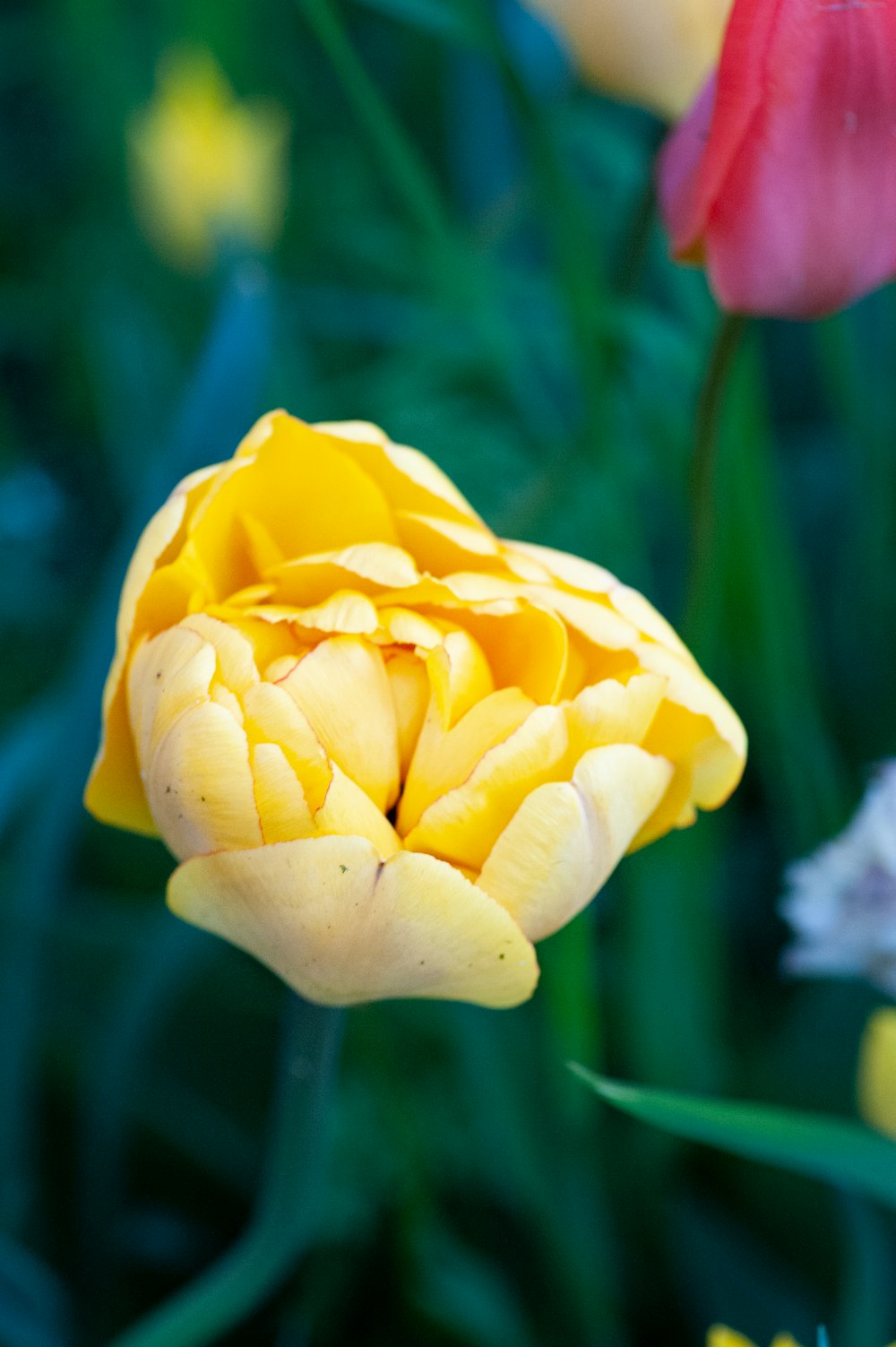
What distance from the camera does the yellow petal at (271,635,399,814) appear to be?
0.78ft

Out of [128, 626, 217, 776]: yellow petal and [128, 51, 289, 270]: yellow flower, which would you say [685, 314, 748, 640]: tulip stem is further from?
[128, 51, 289, 270]: yellow flower

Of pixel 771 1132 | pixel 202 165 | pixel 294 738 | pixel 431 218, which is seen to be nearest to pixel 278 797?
pixel 294 738

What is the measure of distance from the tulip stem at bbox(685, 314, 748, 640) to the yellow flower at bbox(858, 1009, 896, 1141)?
0.11 m

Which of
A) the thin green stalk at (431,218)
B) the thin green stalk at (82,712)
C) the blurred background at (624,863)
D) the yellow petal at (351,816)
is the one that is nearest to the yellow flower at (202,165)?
the blurred background at (624,863)

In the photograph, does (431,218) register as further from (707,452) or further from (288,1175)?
(288,1175)

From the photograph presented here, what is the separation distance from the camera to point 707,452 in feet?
1.07

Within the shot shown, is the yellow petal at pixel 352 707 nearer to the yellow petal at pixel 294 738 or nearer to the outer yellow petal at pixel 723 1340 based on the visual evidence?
the yellow petal at pixel 294 738

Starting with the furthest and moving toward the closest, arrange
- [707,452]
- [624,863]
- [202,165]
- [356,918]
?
[202,165], [624,863], [707,452], [356,918]

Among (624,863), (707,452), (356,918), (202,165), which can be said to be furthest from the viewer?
(202,165)

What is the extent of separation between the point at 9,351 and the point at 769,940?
0.53m

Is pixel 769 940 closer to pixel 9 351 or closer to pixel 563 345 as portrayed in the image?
pixel 563 345

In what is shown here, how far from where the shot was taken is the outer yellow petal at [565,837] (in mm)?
218

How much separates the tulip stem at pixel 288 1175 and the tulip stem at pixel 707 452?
0.15 meters

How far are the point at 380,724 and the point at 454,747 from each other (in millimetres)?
16
